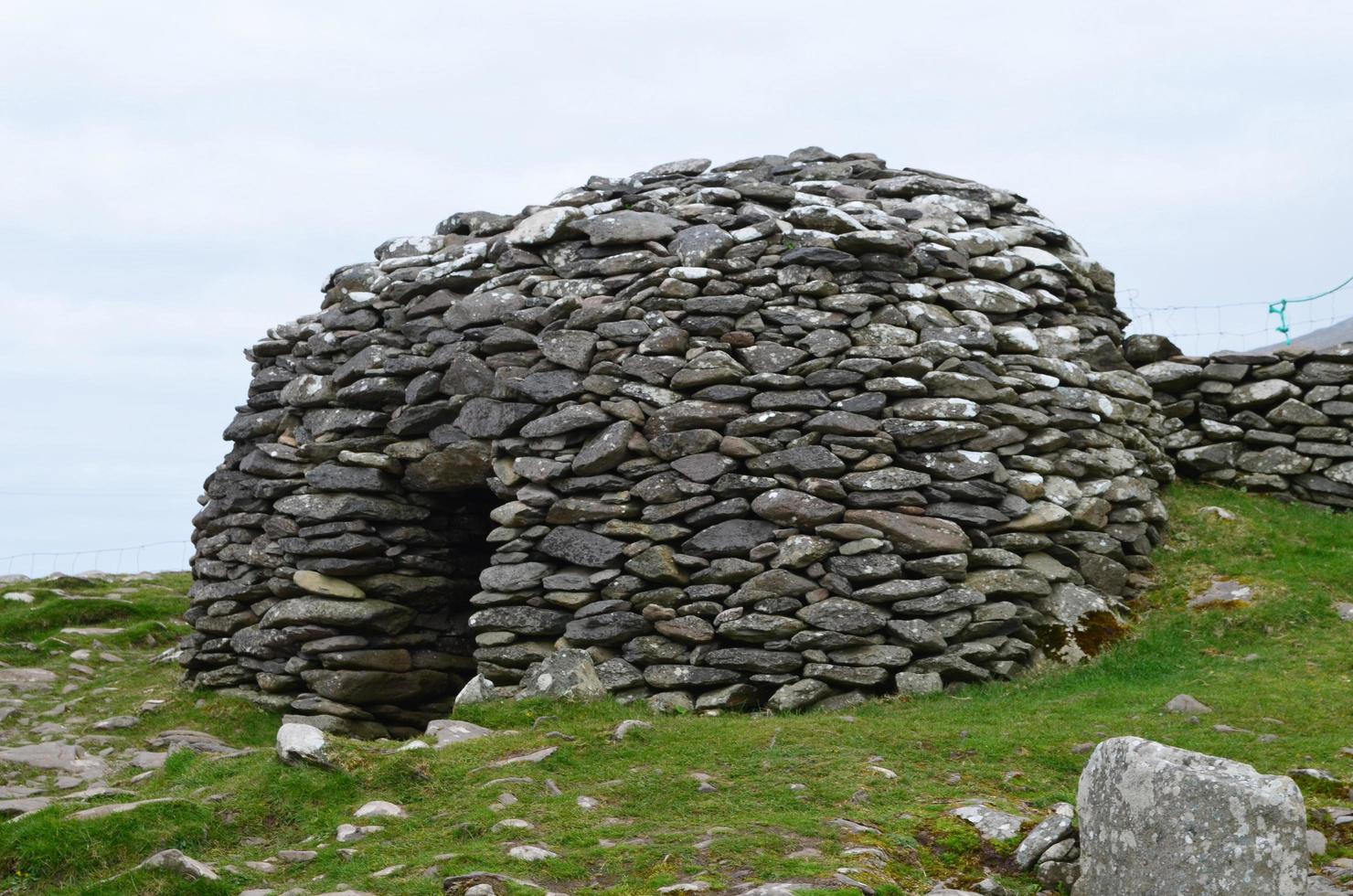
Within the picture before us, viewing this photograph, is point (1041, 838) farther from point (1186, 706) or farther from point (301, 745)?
point (301, 745)

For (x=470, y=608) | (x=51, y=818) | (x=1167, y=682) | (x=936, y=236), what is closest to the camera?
(x=51, y=818)

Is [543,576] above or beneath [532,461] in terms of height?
beneath

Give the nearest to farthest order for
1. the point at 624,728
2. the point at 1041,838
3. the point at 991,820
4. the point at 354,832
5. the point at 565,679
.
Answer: the point at 1041,838 → the point at 991,820 → the point at 354,832 → the point at 624,728 → the point at 565,679

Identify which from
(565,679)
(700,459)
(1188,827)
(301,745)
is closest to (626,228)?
(700,459)

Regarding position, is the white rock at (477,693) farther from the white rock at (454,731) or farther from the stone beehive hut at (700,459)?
Result: the white rock at (454,731)

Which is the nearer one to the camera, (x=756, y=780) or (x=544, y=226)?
(x=756, y=780)

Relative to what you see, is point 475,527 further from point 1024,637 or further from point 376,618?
point 1024,637

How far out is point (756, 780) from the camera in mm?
7934

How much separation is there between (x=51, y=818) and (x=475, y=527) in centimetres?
751

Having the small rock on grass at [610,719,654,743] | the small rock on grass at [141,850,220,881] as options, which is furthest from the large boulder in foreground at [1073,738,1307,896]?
the small rock on grass at [141,850,220,881]

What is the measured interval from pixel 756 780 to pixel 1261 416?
32.0 feet

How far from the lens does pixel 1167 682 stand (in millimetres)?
10375

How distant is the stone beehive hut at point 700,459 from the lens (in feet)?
36.9

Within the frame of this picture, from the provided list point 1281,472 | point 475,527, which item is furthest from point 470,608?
point 1281,472
